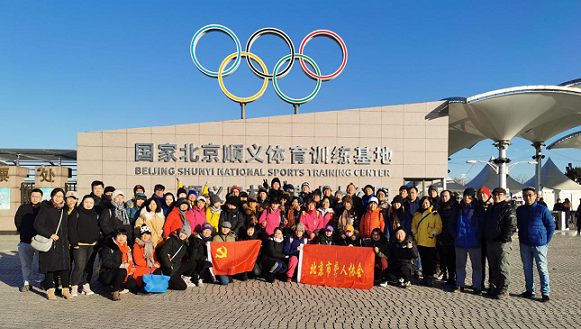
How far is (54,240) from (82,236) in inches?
15.0

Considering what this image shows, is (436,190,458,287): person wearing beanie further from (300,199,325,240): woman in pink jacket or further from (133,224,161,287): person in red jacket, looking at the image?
(133,224,161,287): person in red jacket

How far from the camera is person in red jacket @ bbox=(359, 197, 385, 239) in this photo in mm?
7727

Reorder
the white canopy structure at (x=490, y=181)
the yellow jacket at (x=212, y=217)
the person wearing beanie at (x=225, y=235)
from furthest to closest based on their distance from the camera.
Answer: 1. the white canopy structure at (x=490, y=181)
2. the yellow jacket at (x=212, y=217)
3. the person wearing beanie at (x=225, y=235)

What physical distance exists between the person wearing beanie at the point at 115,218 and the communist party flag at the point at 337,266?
3.07 m

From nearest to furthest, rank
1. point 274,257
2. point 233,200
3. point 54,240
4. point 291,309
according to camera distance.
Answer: point 291,309, point 54,240, point 274,257, point 233,200

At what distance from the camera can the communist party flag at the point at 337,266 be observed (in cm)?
710

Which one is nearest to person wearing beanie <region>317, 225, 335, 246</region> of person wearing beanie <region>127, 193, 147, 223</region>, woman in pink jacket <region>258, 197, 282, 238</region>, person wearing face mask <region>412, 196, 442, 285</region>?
woman in pink jacket <region>258, 197, 282, 238</region>

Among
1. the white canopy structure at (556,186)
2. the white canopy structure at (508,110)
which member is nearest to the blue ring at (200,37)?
the white canopy structure at (508,110)

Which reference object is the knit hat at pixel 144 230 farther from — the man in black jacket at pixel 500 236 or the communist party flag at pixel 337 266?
the man in black jacket at pixel 500 236

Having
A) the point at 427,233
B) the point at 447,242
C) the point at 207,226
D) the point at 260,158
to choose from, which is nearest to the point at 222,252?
the point at 207,226

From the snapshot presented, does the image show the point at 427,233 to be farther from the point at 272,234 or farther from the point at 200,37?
the point at 200,37

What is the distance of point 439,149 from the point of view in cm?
1756

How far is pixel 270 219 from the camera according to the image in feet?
26.6

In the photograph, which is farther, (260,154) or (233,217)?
(260,154)
